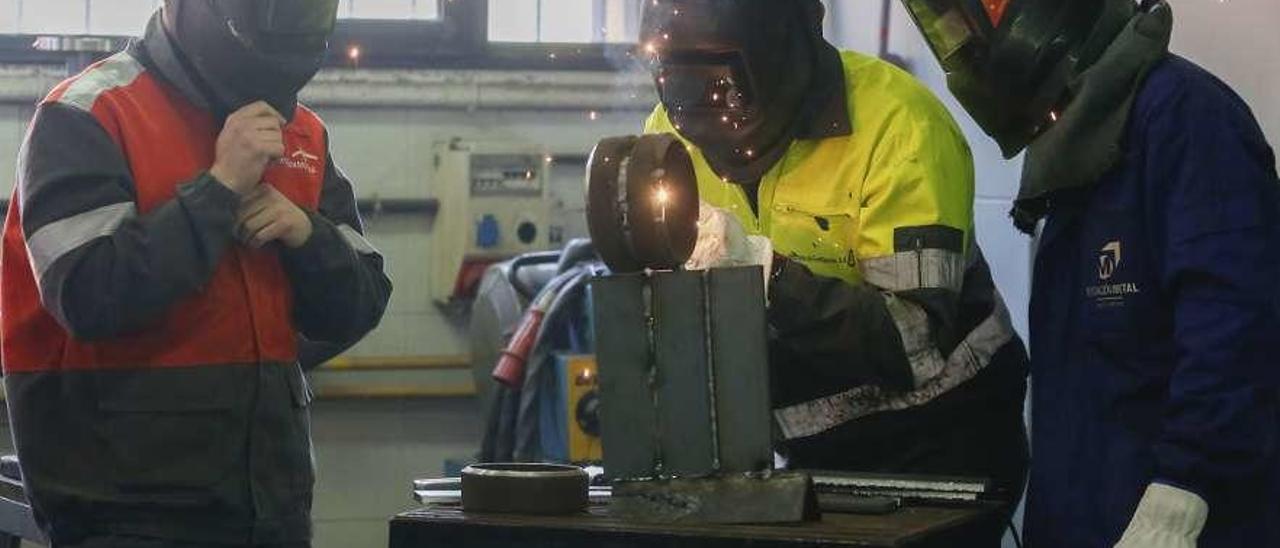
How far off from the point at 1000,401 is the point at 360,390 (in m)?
2.27

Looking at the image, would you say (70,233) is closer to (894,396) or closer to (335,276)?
(335,276)

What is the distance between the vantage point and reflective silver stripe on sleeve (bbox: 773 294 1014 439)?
2.14 metres

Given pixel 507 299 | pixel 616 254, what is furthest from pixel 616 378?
pixel 507 299

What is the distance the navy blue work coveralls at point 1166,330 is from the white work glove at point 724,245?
1.00ft

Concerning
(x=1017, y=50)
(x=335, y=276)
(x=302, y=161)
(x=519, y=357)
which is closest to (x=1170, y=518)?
(x=1017, y=50)

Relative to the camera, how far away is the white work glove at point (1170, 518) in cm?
172

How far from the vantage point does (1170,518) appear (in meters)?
1.73

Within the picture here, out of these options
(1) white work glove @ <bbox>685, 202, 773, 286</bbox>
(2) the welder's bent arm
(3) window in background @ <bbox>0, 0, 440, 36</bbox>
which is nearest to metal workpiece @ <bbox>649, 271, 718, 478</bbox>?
(1) white work glove @ <bbox>685, 202, 773, 286</bbox>

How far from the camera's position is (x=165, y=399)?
6.91 feet

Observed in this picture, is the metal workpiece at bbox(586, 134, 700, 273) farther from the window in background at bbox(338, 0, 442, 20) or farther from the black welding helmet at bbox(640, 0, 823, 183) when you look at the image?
the window in background at bbox(338, 0, 442, 20)

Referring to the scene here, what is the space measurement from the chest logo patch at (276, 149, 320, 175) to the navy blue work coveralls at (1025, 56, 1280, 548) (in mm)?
939

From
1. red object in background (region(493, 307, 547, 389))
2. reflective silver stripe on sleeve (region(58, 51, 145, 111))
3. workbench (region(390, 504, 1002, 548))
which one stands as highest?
reflective silver stripe on sleeve (region(58, 51, 145, 111))

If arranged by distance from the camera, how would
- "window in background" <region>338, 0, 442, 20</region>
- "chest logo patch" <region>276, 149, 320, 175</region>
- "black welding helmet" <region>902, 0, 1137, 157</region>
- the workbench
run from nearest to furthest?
the workbench < "black welding helmet" <region>902, 0, 1137, 157</region> < "chest logo patch" <region>276, 149, 320, 175</region> < "window in background" <region>338, 0, 442, 20</region>

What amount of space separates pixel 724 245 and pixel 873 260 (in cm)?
22
